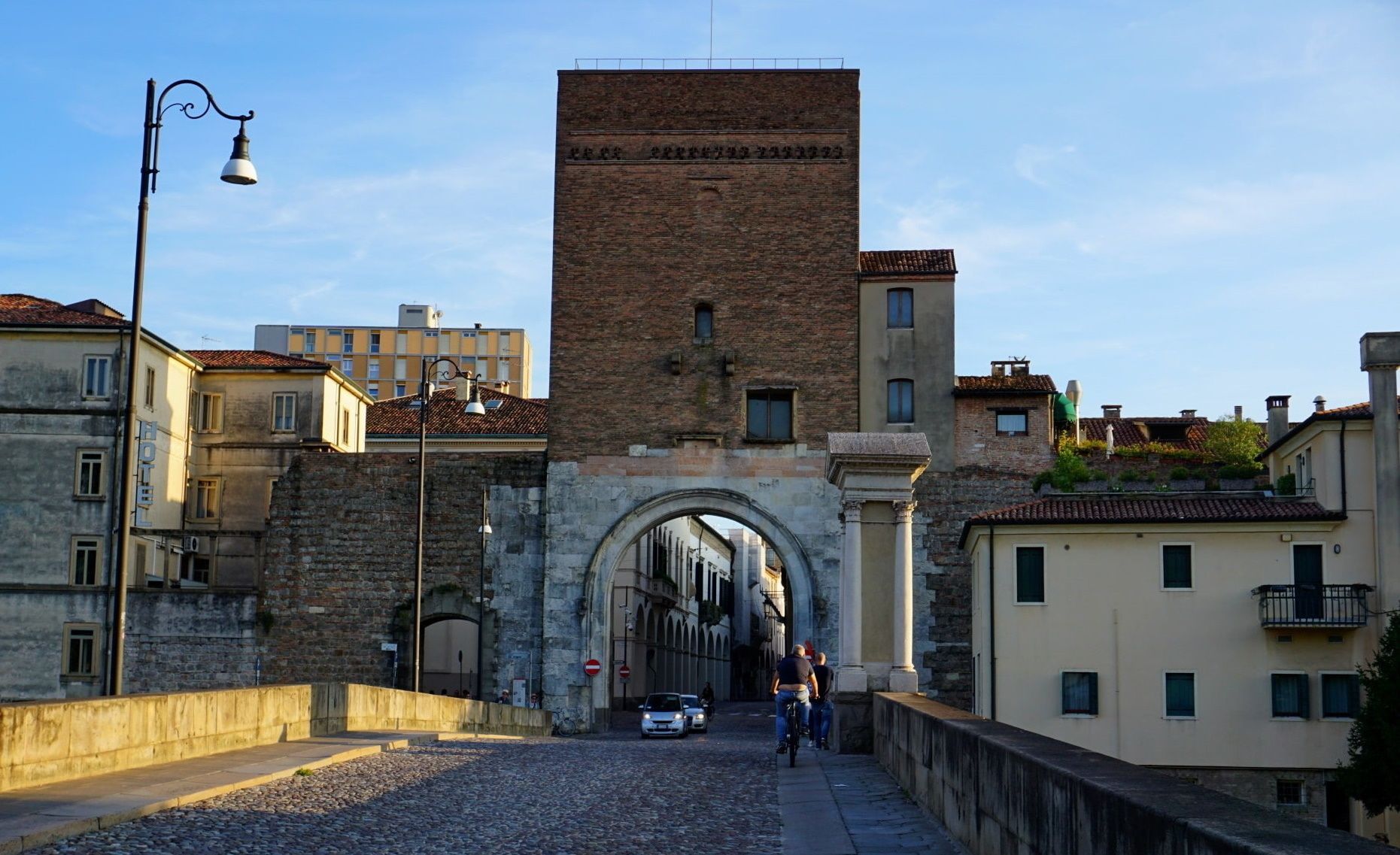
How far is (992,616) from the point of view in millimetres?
38188

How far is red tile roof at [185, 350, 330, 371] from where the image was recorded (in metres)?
45.8

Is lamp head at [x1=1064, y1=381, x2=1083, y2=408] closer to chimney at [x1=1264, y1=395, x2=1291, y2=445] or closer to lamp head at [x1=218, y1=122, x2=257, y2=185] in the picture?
chimney at [x1=1264, y1=395, x2=1291, y2=445]

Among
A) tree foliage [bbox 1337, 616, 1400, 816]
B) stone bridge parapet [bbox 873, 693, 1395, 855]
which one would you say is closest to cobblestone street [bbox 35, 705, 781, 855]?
stone bridge parapet [bbox 873, 693, 1395, 855]

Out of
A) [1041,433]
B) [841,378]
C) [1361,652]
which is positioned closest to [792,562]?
[841,378]

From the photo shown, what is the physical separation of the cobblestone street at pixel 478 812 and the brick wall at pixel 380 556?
75.2 ft

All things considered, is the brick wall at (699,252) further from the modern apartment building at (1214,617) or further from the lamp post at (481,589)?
the modern apartment building at (1214,617)

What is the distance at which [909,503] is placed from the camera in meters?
19.1

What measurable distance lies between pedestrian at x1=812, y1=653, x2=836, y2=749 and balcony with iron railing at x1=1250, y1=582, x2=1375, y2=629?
19.6 meters

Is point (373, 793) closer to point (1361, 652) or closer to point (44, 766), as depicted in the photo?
point (44, 766)

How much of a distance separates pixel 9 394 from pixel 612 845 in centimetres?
3689

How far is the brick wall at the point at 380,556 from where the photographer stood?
40844 millimetres

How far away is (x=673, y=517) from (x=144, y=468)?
1416cm

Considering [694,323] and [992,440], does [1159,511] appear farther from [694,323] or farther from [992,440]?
[694,323]

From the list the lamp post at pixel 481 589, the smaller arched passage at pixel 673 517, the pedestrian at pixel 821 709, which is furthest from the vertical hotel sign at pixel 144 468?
the pedestrian at pixel 821 709
